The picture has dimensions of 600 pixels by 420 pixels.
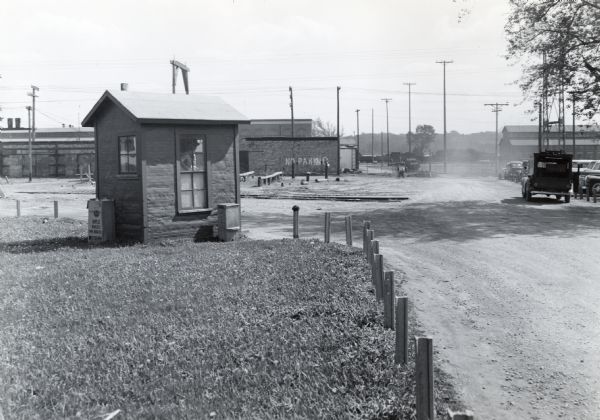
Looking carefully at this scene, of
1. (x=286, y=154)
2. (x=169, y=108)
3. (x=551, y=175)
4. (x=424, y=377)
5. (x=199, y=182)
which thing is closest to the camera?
(x=424, y=377)

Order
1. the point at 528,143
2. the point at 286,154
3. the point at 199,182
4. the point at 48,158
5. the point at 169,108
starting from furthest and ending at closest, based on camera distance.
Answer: the point at 528,143
the point at 48,158
the point at 286,154
the point at 199,182
the point at 169,108

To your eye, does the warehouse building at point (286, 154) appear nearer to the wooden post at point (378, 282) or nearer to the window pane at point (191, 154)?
the window pane at point (191, 154)

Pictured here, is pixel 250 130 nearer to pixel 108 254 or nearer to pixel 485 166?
pixel 485 166

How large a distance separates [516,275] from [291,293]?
4356mm

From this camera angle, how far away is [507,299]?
9.35 m

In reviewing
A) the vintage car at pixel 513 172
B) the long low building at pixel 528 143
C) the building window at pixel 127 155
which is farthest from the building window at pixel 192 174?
the long low building at pixel 528 143

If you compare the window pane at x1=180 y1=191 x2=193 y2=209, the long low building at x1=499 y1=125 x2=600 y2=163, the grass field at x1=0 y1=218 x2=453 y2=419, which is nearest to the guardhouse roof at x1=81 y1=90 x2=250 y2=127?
the window pane at x1=180 y1=191 x2=193 y2=209

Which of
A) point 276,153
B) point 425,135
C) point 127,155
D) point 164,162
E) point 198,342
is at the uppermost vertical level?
point 425,135

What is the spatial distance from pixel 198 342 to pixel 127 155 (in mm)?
9807

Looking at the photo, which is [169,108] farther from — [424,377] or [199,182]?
[424,377]

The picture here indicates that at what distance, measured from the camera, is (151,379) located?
6.21 m

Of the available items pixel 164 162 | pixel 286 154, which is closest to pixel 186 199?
pixel 164 162

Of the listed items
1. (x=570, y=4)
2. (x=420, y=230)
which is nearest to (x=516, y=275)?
(x=420, y=230)

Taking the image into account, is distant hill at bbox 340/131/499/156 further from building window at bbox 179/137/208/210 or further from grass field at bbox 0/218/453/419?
grass field at bbox 0/218/453/419
